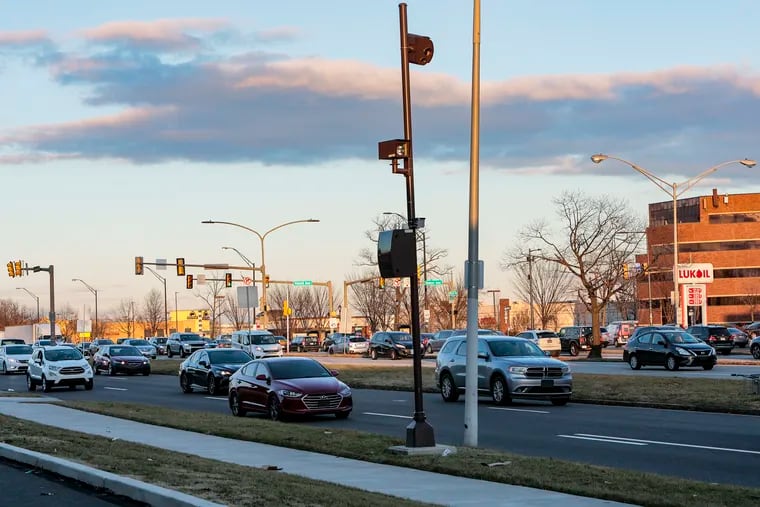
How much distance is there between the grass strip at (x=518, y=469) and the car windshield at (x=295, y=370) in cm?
361

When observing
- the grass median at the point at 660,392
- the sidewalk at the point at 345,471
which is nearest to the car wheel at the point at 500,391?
the grass median at the point at 660,392

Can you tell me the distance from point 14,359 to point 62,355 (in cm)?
1679

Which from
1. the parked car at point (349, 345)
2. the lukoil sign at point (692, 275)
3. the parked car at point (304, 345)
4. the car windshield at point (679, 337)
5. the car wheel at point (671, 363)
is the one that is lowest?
the parked car at point (304, 345)

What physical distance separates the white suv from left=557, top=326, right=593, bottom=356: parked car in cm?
3197

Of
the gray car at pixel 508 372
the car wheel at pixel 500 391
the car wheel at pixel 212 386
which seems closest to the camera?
the gray car at pixel 508 372

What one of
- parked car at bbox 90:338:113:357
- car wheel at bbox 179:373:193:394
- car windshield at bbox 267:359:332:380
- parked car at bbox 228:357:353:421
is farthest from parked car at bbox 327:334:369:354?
car windshield at bbox 267:359:332:380

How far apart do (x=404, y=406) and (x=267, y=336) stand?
99.2ft

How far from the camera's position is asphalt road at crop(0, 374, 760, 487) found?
612 inches

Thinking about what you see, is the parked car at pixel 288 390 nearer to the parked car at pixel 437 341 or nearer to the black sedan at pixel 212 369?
the black sedan at pixel 212 369

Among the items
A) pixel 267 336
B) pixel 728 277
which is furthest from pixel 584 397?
pixel 728 277

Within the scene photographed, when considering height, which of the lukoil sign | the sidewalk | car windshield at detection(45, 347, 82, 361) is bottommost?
the sidewalk

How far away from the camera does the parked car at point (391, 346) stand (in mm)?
64375

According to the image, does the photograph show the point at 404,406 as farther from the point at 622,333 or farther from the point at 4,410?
the point at 622,333

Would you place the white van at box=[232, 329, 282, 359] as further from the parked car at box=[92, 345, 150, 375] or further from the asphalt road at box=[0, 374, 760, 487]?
the asphalt road at box=[0, 374, 760, 487]
